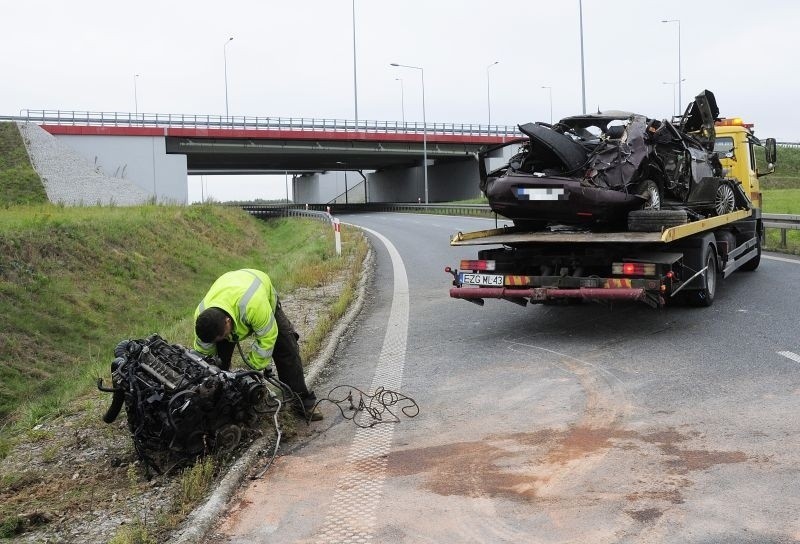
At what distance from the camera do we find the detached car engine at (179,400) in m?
4.87

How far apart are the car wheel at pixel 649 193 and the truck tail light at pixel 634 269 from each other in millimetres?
1283

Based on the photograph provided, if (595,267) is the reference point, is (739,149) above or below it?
above

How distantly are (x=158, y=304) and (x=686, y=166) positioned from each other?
13688 millimetres

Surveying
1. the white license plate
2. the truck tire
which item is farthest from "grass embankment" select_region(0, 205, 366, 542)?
the truck tire

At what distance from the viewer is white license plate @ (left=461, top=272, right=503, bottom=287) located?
8.72 meters

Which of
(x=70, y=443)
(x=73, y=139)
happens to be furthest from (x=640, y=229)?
(x=73, y=139)

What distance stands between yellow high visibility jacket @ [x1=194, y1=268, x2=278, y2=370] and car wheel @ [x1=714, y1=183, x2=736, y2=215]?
24.9ft

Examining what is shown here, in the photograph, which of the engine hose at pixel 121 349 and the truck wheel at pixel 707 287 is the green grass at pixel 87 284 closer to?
the engine hose at pixel 121 349

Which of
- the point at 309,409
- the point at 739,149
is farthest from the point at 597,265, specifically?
the point at 739,149

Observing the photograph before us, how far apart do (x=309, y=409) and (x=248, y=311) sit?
1075 mm

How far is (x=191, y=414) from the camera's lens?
489 centimetres

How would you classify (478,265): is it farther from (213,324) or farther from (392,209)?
(392,209)

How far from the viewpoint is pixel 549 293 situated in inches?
329

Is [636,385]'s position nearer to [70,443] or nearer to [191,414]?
[191,414]
